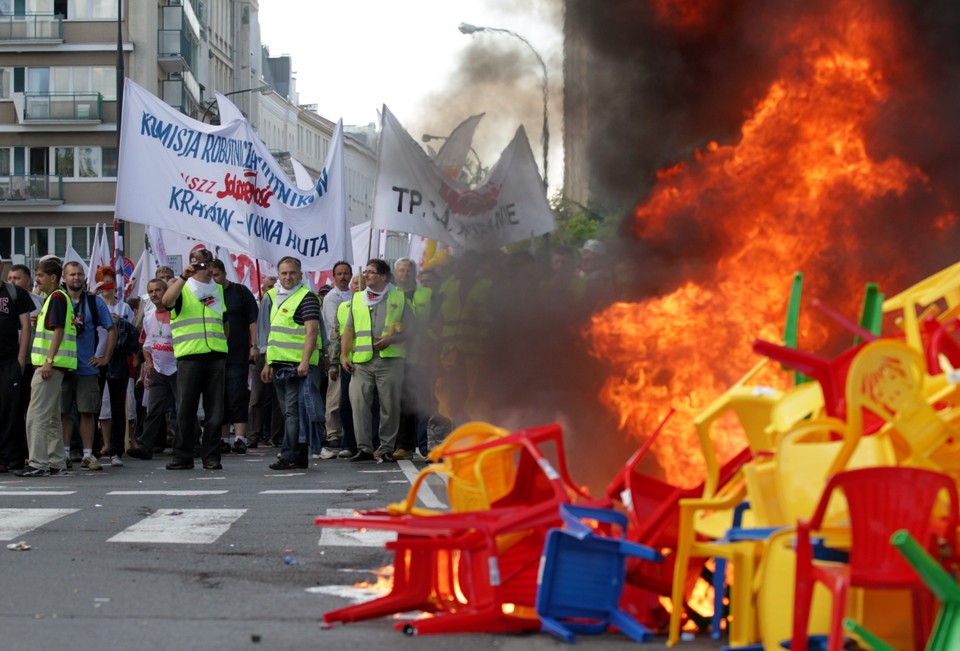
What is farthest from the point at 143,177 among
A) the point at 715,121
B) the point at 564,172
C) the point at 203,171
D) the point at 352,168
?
the point at 715,121

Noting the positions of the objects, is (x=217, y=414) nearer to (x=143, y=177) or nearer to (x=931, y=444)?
(x=143, y=177)

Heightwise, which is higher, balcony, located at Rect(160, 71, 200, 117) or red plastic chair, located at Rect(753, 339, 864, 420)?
balcony, located at Rect(160, 71, 200, 117)

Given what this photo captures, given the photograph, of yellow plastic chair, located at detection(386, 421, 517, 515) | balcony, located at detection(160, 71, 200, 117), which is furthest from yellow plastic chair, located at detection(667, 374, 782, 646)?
balcony, located at detection(160, 71, 200, 117)

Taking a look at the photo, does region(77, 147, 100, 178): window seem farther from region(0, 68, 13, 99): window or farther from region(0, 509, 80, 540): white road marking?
region(0, 509, 80, 540): white road marking

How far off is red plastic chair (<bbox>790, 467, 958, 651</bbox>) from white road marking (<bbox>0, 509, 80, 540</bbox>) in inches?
208

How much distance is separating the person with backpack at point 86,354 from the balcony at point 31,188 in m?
44.2

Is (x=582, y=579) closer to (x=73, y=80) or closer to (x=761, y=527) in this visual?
(x=761, y=527)

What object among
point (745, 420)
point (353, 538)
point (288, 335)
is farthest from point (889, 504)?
point (288, 335)

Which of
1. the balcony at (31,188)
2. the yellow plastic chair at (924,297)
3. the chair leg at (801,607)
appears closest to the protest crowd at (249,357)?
the yellow plastic chair at (924,297)

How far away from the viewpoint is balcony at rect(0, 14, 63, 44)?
5684cm

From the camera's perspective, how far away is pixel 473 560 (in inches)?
227

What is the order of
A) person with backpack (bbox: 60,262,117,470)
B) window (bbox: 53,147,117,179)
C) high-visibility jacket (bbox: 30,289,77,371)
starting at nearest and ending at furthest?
high-visibility jacket (bbox: 30,289,77,371), person with backpack (bbox: 60,262,117,470), window (bbox: 53,147,117,179)

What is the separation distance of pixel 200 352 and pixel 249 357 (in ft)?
7.96

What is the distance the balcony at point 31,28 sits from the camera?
5684 centimetres
